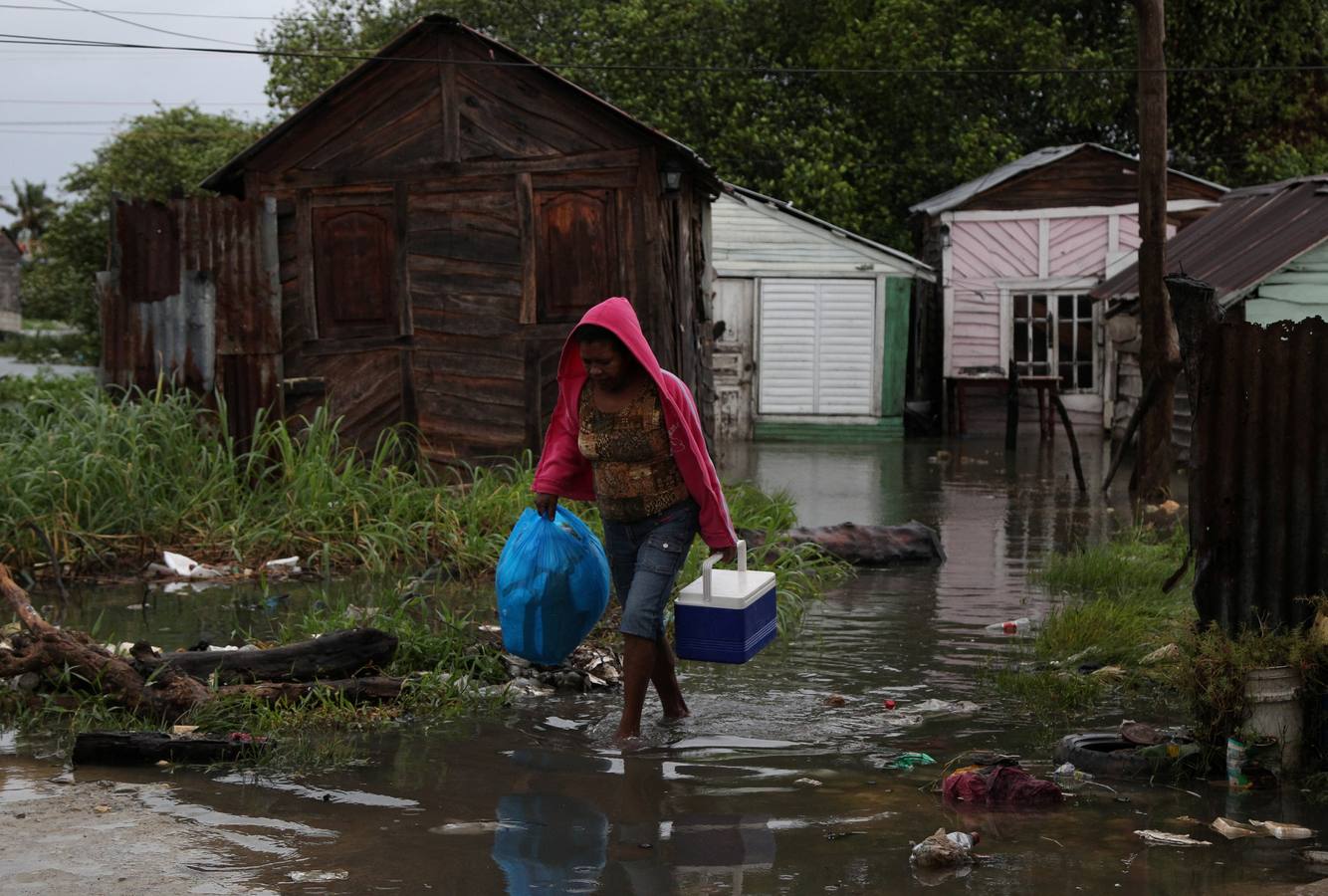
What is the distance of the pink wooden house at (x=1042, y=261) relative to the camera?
23094 millimetres

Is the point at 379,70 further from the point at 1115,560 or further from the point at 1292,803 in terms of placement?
the point at 1292,803

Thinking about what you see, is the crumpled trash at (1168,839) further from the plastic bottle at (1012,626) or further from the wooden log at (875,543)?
the wooden log at (875,543)

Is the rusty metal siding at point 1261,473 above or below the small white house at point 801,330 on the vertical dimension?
below

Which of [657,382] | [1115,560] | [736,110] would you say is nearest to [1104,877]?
[657,382]

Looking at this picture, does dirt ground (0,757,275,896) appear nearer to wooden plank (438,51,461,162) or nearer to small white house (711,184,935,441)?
wooden plank (438,51,461,162)

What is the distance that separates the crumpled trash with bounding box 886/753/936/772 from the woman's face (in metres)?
1.79

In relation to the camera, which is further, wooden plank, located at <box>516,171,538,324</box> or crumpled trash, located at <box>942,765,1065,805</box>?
wooden plank, located at <box>516,171,538,324</box>

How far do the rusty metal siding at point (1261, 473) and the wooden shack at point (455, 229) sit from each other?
707 centimetres

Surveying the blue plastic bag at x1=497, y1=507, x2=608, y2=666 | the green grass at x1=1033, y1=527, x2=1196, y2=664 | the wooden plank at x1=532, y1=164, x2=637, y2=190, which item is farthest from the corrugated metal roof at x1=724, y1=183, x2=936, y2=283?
the blue plastic bag at x1=497, y1=507, x2=608, y2=666

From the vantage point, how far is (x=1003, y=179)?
908 inches

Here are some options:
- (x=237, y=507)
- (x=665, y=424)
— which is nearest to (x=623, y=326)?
(x=665, y=424)

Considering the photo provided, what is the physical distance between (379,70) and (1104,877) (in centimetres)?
993

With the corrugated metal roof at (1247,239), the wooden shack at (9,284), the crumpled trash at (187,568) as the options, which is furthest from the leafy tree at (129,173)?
the crumpled trash at (187,568)

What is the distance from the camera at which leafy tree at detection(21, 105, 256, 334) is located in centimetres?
3656
